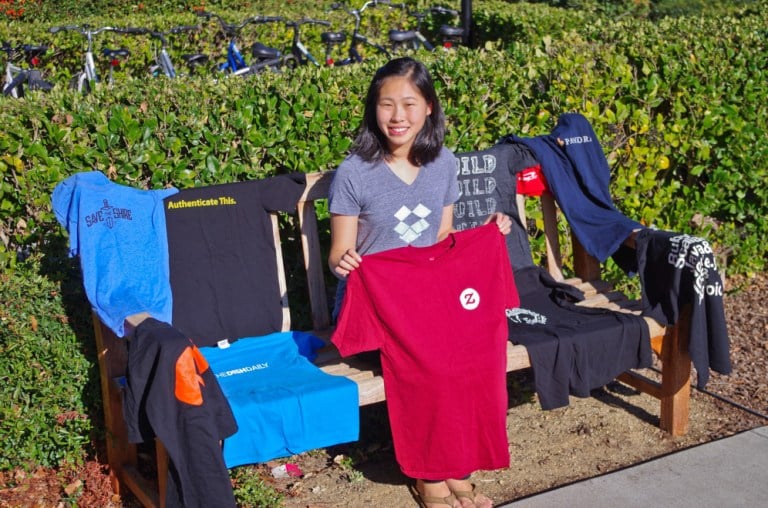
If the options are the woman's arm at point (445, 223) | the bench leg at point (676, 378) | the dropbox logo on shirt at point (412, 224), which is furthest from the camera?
the bench leg at point (676, 378)

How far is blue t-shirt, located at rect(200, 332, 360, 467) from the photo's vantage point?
12.1 feet

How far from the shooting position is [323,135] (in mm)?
5016

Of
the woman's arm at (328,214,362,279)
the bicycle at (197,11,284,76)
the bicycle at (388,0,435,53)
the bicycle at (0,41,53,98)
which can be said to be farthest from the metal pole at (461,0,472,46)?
the woman's arm at (328,214,362,279)

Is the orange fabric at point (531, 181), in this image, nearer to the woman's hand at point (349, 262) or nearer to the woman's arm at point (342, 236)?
the woman's arm at point (342, 236)

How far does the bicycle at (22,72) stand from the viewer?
809cm

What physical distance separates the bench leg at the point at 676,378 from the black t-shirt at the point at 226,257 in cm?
188

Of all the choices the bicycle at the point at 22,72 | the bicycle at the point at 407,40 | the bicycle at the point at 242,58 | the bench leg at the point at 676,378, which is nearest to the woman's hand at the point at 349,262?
the bench leg at the point at 676,378

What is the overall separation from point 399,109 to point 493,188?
1023 mm

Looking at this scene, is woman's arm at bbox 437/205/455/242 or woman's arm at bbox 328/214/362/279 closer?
woman's arm at bbox 328/214/362/279

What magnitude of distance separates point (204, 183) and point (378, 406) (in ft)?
4.68

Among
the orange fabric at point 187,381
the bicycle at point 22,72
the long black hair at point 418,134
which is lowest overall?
the orange fabric at point 187,381

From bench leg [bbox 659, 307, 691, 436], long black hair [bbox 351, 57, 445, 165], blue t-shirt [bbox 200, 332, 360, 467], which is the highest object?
long black hair [bbox 351, 57, 445, 165]

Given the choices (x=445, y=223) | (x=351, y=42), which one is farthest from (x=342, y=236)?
(x=351, y=42)

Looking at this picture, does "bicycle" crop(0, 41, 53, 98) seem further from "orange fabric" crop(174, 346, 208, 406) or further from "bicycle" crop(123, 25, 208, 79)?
"orange fabric" crop(174, 346, 208, 406)
